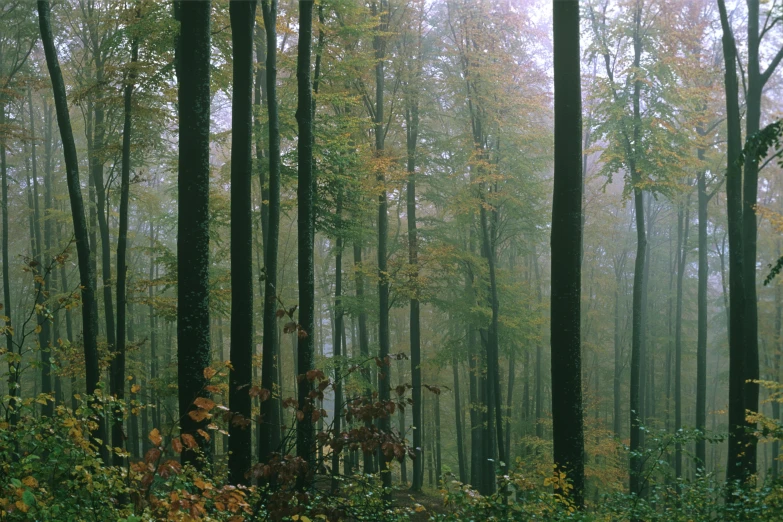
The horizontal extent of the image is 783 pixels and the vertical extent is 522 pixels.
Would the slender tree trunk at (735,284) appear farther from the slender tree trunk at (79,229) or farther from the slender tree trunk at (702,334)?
the slender tree trunk at (79,229)

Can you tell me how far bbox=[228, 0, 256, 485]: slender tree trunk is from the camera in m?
7.84

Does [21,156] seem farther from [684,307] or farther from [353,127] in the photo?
[684,307]

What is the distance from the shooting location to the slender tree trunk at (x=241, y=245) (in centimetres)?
784

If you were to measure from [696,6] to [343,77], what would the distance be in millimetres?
11870

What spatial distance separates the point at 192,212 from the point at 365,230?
310 inches

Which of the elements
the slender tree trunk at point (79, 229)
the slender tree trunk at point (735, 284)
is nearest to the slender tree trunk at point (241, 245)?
the slender tree trunk at point (79, 229)

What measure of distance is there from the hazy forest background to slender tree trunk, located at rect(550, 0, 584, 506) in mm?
25

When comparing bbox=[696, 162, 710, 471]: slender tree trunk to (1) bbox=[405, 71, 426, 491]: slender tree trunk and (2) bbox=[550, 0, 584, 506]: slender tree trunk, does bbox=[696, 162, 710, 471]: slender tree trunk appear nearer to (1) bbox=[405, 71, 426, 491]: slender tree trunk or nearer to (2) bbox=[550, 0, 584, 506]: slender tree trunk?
(1) bbox=[405, 71, 426, 491]: slender tree trunk

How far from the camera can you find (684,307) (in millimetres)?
28438

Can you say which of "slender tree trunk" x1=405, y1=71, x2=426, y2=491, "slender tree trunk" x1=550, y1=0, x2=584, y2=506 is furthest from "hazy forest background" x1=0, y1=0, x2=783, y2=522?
"slender tree trunk" x1=405, y1=71, x2=426, y2=491

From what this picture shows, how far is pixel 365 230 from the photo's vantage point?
14.1 m

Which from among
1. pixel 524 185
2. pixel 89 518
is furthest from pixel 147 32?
pixel 524 185

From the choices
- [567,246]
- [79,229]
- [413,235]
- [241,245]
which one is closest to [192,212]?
[241,245]

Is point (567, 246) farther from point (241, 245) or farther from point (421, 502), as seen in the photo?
point (421, 502)
